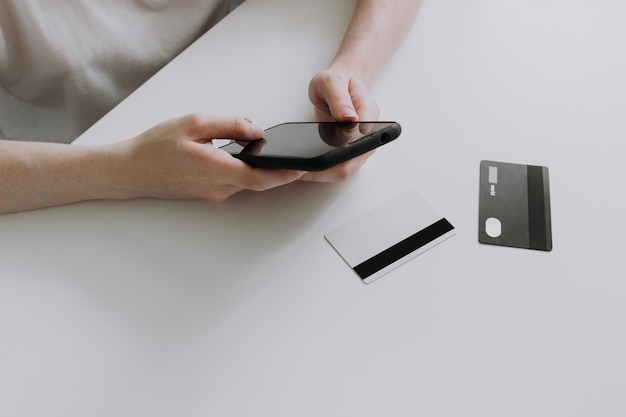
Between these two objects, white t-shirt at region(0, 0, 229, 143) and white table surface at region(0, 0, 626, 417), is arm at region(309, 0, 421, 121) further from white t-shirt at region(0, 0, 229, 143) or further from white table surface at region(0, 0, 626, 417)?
white t-shirt at region(0, 0, 229, 143)

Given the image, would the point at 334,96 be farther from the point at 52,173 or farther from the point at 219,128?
the point at 52,173

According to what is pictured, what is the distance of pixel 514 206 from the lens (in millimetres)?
711

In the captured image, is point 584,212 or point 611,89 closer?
point 584,212

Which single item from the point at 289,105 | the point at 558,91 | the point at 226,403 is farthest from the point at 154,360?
the point at 558,91

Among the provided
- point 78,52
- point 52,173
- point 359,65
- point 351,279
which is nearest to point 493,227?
point 351,279

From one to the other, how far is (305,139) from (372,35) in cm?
31

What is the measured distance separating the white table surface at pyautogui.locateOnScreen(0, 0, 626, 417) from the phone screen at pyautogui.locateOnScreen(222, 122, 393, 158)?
0.09 metres

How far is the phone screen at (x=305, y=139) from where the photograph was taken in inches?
24.2

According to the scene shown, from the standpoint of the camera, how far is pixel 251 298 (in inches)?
25.2

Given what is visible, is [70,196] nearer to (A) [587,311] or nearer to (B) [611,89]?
(A) [587,311]

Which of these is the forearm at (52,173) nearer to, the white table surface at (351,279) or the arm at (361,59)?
the white table surface at (351,279)

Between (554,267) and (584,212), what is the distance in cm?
11

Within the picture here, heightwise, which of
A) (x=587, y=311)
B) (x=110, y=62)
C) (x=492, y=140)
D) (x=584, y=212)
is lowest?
(x=587, y=311)

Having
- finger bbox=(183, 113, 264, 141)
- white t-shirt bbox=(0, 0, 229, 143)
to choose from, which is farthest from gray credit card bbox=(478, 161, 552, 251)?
white t-shirt bbox=(0, 0, 229, 143)
